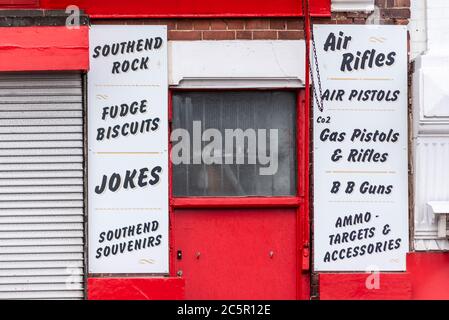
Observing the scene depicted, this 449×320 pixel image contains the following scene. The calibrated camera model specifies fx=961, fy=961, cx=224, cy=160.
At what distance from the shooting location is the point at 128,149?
9398 mm

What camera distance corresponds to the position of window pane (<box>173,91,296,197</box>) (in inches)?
375

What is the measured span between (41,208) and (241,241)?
198 cm

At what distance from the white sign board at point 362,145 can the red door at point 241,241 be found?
27cm

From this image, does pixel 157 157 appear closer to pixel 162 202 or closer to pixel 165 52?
pixel 162 202

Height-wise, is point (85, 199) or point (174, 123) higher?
point (174, 123)

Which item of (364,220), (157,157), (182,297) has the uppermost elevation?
(157,157)

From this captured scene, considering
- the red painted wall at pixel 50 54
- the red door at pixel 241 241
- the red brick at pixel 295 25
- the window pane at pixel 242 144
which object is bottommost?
the red door at pixel 241 241

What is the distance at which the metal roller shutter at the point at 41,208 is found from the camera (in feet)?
30.7

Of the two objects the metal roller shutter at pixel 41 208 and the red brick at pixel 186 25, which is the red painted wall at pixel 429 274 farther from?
the metal roller shutter at pixel 41 208

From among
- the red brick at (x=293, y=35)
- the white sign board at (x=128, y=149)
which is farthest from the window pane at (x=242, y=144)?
the red brick at (x=293, y=35)

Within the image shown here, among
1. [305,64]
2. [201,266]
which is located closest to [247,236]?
[201,266]

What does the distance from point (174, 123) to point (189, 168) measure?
469mm

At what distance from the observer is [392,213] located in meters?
9.41

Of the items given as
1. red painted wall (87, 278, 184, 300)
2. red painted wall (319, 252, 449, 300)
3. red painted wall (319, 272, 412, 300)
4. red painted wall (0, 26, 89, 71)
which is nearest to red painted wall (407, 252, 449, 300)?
red painted wall (319, 252, 449, 300)
